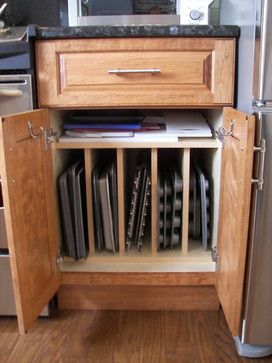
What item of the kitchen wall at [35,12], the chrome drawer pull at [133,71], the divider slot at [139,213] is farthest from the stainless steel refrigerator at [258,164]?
the kitchen wall at [35,12]

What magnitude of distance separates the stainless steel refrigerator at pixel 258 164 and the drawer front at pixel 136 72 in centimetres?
6

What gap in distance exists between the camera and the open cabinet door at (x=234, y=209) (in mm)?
771

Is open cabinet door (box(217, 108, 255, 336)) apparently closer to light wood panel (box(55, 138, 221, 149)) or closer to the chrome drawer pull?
light wood panel (box(55, 138, 221, 149))

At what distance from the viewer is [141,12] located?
3.81 ft

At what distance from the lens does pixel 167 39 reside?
3.06 feet

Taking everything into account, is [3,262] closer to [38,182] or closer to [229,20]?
[38,182]

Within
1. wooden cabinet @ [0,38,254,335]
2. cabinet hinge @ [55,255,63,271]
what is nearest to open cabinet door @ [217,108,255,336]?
wooden cabinet @ [0,38,254,335]

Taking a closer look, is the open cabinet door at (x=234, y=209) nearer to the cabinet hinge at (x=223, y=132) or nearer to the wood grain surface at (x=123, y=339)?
the cabinet hinge at (x=223, y=132)

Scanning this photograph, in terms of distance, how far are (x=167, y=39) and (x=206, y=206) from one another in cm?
49

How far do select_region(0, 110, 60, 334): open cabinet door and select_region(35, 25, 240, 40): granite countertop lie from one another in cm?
21

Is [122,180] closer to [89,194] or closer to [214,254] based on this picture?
[89,194]

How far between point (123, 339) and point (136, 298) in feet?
0.50

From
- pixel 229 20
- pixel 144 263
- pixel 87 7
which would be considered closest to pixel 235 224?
pixel 144 263

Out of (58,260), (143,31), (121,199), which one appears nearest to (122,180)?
(121,199)
